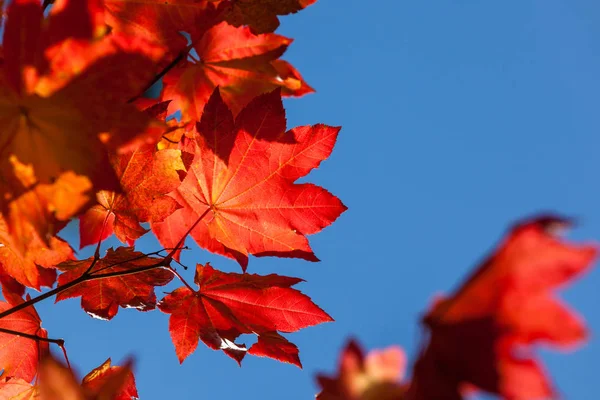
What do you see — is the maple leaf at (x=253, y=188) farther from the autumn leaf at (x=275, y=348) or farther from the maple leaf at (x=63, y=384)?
the maple leaf at (x=63, y=384)

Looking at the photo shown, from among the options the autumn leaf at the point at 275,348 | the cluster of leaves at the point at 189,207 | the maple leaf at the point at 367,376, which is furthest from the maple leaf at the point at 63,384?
the autumn leaf at the point at 275,348

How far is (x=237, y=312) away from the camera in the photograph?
4.62 feet

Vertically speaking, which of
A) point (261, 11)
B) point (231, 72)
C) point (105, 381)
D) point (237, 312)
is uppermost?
point (261, 11)

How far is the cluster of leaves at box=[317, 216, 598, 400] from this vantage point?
57cm

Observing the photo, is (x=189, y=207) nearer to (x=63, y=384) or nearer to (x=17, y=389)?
(x=17, y=389)

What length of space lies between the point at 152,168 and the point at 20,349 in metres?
0.67

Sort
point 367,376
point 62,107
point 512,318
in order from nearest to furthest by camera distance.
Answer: point 512,318 → point 367,376 → point 62,107

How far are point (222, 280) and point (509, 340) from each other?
0.94 meters

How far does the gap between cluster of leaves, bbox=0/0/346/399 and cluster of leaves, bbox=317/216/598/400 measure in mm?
652

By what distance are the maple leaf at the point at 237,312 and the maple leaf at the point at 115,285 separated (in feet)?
0.19

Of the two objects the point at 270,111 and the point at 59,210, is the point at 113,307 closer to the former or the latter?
the point at 59,210

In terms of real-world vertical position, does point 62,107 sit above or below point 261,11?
below

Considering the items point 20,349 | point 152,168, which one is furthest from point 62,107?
point 20,349

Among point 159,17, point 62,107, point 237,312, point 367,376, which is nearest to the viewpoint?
point 367,376
